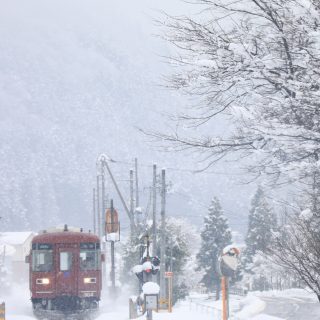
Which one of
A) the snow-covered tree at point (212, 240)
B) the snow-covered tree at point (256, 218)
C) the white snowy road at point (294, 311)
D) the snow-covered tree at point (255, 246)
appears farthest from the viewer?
the snow-covered tree at point (255, 246)

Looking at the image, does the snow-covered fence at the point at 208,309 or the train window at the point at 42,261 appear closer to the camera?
the train window at the point at 42,261

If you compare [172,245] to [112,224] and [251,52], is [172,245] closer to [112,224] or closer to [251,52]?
[112,224]

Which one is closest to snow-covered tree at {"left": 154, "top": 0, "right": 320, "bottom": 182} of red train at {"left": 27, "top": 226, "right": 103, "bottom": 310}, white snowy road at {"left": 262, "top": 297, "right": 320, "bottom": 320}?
red train at {"left": 27, "top": 226, "right": 103, "bottom": 310}

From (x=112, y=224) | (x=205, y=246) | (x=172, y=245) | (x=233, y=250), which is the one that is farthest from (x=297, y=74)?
(x=205, y=246)

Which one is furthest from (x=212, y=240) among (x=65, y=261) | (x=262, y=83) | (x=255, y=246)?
(x=262, y=83)

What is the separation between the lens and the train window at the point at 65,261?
24719mm

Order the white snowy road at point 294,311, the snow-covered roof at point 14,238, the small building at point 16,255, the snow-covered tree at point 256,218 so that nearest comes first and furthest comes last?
the white snowy road at point 294,311, the snow-covered tree at point 256,218, the small building at point 16,255, the snow-covered roof at point 14,238

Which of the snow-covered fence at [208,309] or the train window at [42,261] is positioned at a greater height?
the train window at [42,261]

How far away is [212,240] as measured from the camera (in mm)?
71250

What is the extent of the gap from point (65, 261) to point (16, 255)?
3322 inches

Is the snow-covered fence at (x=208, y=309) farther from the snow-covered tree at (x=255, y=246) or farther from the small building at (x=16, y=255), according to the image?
the small building at (x=16, y=255)

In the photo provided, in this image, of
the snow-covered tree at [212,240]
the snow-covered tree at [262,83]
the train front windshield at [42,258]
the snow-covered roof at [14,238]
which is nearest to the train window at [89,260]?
the train front windshield at [42,258]

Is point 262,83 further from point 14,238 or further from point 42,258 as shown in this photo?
point 14,238

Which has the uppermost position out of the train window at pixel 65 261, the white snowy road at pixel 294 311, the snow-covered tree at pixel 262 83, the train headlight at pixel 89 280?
the snow-covered tree at pixel 262 83
